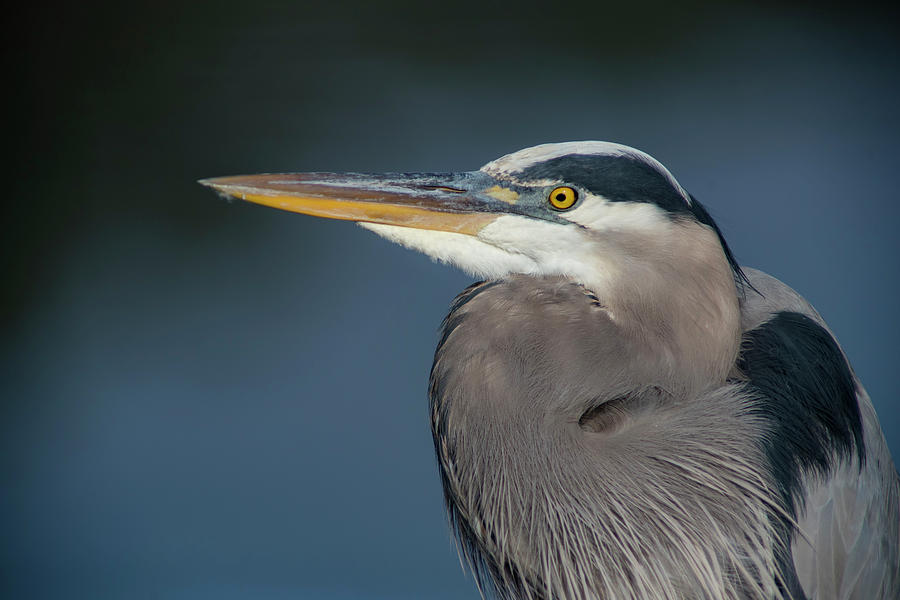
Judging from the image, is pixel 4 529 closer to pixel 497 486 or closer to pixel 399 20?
pixel 399 20

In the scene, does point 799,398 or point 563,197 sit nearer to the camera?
point 563,197

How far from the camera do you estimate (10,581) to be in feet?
7.11

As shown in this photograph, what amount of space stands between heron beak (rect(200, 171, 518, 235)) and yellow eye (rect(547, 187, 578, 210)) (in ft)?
0.18

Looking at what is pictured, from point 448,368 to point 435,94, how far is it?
4.89ft

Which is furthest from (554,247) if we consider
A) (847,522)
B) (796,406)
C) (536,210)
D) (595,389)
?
(847,522)

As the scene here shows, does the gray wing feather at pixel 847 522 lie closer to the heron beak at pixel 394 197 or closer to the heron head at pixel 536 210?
the heron head at pixel 536 210

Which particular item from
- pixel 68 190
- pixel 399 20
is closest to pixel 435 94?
pixel 399 20

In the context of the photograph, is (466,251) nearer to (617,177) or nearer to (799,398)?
(617,177)

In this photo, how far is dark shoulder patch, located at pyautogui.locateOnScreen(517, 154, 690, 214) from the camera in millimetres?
846

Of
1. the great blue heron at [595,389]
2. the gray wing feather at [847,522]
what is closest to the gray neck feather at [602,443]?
the great blue heron at [595,389]

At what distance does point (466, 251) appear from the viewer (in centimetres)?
91

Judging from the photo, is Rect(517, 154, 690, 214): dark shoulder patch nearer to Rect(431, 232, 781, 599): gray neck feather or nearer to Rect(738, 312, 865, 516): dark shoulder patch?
Rect(431, 232, 781, 599): gray neck feather

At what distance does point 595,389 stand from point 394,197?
0.32m

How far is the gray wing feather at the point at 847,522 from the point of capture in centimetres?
97
